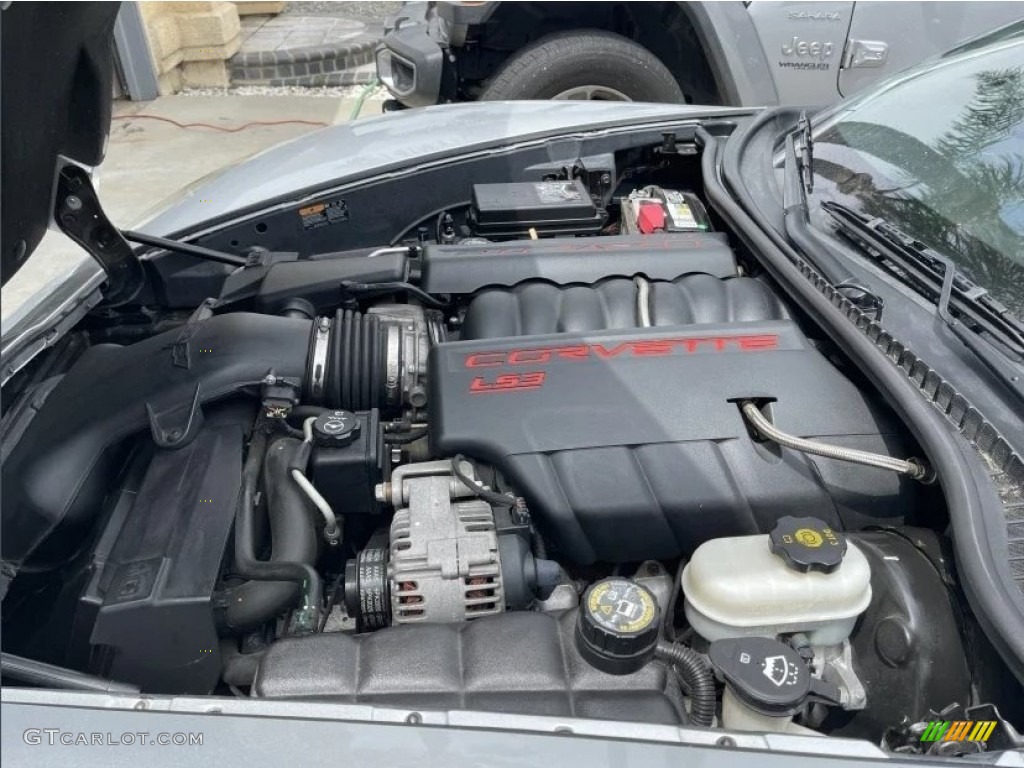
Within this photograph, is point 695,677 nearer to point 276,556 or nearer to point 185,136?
point 276,556

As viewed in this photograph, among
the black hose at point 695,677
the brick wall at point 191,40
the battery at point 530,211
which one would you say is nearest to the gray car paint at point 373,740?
the black hose at point 695,677

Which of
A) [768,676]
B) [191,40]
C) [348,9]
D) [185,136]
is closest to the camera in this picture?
[768,676]

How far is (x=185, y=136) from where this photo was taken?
547cm

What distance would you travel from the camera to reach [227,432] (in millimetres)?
1423

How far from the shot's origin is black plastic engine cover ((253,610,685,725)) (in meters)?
1.06

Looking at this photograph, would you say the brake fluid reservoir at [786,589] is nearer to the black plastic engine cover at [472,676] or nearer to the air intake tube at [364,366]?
the black plastic engine cover at [472,676]

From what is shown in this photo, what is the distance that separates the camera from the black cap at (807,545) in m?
1.08

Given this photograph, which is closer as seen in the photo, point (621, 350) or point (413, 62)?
point (621, 350)

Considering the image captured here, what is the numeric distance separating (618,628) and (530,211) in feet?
4.09

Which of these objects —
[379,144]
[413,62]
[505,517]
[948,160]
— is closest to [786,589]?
[505,517]

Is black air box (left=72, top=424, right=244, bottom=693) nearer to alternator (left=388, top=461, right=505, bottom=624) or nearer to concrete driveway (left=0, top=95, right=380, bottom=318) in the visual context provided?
alternator (left=388, top=461, right=505, bottom=624)

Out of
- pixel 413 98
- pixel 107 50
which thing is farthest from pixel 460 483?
pixel 413 98

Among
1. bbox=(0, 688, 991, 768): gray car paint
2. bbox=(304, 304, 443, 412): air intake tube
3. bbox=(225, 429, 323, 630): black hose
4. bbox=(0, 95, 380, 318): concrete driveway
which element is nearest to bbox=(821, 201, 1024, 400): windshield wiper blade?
bbox=(0, 688, 991, 768): gray car paint

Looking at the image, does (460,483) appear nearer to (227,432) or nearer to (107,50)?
(227,432)
